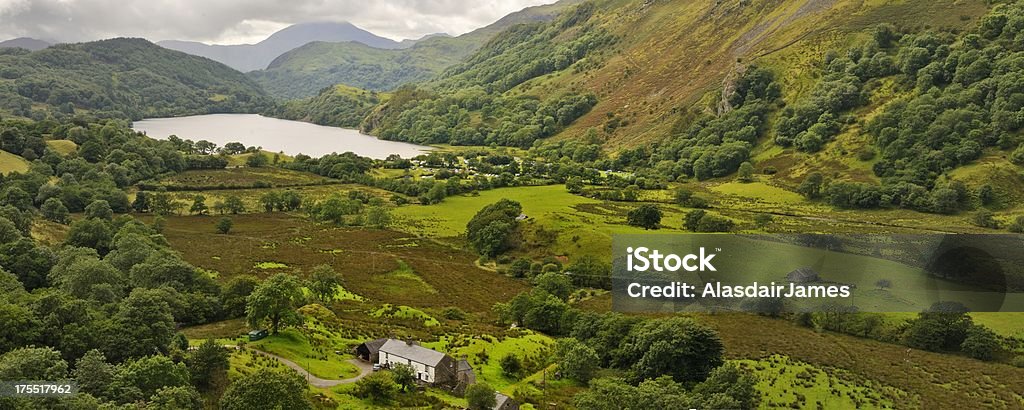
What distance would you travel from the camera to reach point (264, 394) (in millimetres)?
23641

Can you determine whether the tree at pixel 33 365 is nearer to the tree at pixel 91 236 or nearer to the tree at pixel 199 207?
the tree at pixel 91 236

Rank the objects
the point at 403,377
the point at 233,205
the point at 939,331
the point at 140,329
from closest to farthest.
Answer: the point at 140,329 → the point at 403,377 → the point at 939,331 → the point at 233,205

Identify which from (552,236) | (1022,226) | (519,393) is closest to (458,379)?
(519,393)

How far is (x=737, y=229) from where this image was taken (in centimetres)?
7012

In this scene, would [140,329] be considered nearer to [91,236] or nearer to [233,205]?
[91,236]

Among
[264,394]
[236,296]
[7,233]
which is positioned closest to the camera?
[264,394]

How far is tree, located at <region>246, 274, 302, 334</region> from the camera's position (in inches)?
1409

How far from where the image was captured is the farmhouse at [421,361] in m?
33.3

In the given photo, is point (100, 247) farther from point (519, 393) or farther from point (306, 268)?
point (519, 393)

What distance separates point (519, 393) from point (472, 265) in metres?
34.8

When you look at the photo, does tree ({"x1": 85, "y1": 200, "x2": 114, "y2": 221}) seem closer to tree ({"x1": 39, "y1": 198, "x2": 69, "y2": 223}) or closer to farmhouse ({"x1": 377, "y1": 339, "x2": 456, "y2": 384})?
tree ({"x1": 39, "y1": 198, "x2": 69, "y2": 223})

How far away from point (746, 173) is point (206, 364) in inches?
3672

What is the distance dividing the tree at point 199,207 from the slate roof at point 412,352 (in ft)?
207

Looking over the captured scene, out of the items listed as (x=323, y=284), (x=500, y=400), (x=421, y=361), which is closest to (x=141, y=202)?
(x=323, y=284)
